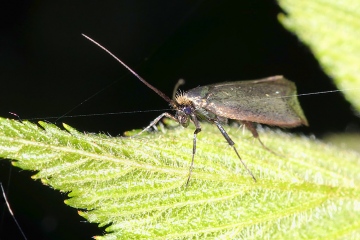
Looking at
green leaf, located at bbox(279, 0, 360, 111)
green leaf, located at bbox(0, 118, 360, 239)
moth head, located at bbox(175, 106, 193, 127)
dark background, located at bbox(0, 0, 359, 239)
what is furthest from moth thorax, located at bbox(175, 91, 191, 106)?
green leaf, located at bbox(279, 0, 360, 111)

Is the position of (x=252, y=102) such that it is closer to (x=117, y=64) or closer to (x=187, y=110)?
(x=187, y=110)

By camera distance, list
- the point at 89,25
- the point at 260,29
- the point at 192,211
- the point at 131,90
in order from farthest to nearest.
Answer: the point at 89,25
the point at 260,29
the point at 131,90
the point at 192,211

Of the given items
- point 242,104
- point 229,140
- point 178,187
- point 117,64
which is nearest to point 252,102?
point 242,104

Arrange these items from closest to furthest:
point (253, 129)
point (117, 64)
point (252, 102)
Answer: point (253, 129)
point (252, 102)
point (117, 64)

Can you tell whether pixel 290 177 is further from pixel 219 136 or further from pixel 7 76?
pixel 7 76

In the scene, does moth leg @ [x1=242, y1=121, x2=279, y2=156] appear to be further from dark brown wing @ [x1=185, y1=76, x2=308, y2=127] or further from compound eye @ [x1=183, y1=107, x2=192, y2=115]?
compound eye @ [x1=183, y1=107, x2=192, y2=115]

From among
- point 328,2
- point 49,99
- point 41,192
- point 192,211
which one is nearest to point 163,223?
point 192,211

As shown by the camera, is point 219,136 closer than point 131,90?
Yes
